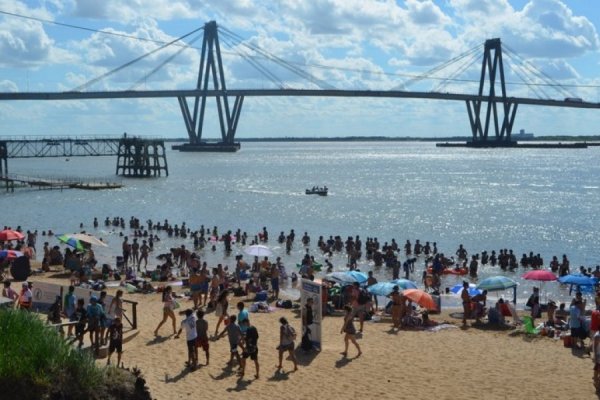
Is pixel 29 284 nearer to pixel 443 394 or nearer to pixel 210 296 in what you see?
pixel 210 296

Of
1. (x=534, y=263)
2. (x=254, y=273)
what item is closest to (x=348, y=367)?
(x=254, y=273)

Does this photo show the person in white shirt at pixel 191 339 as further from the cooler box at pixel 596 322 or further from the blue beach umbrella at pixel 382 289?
the cooler box at pixel 596 322

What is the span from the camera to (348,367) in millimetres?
12148

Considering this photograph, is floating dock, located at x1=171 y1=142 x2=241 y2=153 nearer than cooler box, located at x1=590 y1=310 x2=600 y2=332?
No

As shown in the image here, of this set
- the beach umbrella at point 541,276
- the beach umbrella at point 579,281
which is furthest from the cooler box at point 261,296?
the beach umbrella at point 579,281

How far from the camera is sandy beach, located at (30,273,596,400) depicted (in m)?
11.1

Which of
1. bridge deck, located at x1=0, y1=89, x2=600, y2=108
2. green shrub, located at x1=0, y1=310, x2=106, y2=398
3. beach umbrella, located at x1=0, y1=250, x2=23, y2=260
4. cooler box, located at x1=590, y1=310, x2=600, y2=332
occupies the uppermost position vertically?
bridge deck, located at x1=0, y1=89, x2=600, y2=108

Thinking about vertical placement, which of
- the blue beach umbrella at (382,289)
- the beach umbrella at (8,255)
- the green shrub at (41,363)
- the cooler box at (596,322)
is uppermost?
the green shrub at (41,363)

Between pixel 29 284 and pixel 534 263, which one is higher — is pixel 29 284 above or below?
above

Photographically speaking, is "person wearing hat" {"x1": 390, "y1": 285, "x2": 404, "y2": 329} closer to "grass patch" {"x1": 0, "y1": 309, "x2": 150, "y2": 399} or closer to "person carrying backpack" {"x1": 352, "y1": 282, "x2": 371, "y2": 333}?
"person carrying backpack" {"x1": 352, "y1": 282, "x2": 371, "y2": 333}

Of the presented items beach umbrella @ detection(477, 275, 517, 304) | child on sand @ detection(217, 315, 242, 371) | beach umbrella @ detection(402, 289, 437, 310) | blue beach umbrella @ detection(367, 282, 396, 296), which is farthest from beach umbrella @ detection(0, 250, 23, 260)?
beach umbrella @ detection(477, 275, 517, 304)

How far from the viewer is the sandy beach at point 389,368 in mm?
11109

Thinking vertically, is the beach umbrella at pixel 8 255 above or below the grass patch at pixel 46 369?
below

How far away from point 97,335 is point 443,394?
5.12 m
